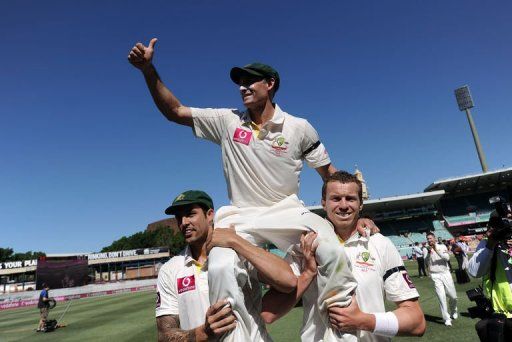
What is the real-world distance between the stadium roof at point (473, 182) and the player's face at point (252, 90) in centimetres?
5861

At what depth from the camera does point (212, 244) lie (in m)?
2.75

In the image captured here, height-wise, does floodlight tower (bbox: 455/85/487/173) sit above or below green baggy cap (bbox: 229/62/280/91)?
above

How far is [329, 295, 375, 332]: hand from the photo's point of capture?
250cm

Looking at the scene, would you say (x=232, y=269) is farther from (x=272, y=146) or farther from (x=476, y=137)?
(x=476, y=137)

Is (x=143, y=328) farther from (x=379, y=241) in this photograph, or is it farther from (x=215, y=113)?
(x=379, y=241)

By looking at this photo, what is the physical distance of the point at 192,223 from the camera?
3379 mm

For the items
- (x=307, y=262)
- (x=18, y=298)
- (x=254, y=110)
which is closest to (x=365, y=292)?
(x=307, y=262)

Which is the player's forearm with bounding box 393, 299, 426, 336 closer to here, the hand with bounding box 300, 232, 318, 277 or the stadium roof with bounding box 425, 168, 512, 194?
the hand with bounding box 300, 232, 318, 277

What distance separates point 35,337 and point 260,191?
16.4 metres

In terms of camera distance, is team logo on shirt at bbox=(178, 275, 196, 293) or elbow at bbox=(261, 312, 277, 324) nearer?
elbow at bbox=(261, 312, 277, 324)

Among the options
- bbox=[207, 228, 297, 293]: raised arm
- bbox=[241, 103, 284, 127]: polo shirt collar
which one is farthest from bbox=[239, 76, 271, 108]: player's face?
bbox=[207, 228, 297, 293]: raised arm

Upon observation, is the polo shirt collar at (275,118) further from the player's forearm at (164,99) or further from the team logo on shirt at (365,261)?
the team logo on shirt at (365,261)

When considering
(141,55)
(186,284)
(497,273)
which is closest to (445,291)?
(497,273)

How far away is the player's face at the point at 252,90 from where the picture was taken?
3219mm
